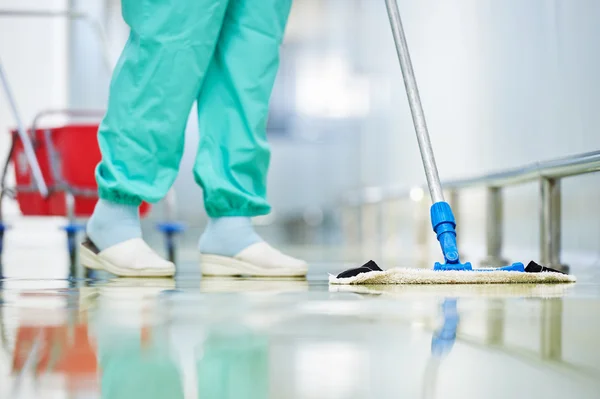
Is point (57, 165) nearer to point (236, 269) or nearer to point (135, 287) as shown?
point (236, 269)

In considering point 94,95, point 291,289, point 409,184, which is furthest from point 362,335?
point 94,95

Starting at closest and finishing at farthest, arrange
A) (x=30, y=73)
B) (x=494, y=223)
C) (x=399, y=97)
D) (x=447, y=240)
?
(x=447, y=240), (x=494, y=223), (x=399, y=97), (x=30, y=73)

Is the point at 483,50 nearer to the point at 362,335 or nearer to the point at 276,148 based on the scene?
the point at 362,335

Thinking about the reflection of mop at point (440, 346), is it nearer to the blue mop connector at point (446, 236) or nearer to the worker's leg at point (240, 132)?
the blue mop connector at point (446, 236)

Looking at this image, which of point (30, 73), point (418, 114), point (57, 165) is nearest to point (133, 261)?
point (418, 114)

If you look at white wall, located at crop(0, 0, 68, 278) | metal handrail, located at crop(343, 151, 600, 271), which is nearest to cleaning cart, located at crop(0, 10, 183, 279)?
metal handrail, located at crop(343, 151, 600, 271)

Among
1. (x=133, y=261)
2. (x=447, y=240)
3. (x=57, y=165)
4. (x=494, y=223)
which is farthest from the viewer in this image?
(x=57, y=165)

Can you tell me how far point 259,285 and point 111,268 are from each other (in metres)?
0.35

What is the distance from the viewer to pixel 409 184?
372 cm

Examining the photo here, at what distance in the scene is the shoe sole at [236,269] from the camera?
1469mm

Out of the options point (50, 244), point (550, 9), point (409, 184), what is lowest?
point (50, 244)

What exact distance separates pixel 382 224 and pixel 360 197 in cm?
90

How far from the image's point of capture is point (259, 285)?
1262 mm

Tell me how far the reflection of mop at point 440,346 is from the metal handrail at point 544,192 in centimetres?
80
